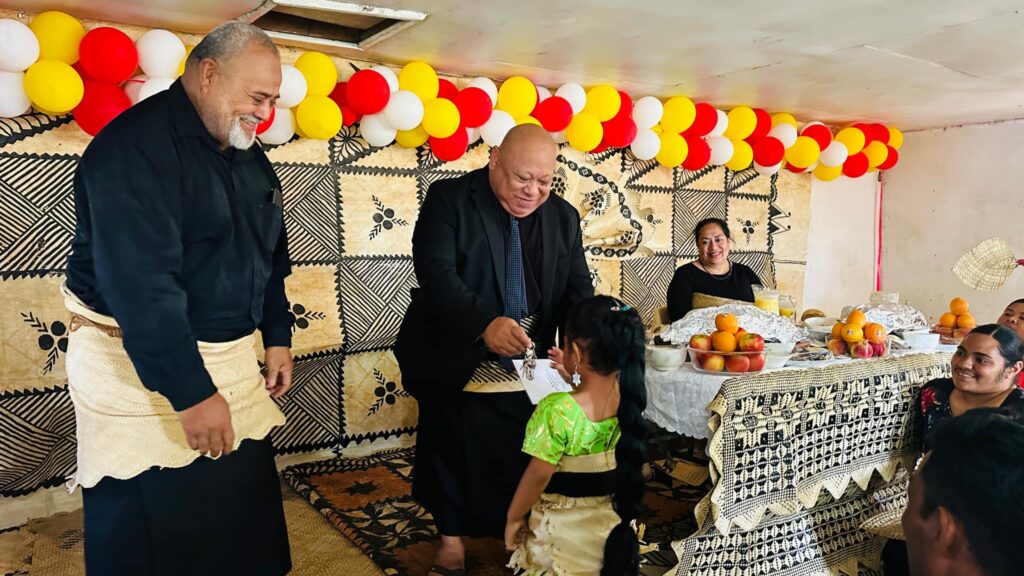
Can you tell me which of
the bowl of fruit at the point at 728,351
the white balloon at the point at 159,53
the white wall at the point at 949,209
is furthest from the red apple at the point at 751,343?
the white wall at the point at 949,209

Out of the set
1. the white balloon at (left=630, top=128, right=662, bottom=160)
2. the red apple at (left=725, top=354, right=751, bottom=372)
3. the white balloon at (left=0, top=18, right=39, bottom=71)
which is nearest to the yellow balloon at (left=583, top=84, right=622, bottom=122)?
the white balloon at (left=630, top=128, right=662, bottom=160)

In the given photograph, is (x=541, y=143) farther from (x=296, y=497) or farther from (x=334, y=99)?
(x=296, y=497)

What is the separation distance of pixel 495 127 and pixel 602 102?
80 centimetres

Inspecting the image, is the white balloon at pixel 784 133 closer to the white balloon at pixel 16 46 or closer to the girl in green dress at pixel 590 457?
the girl in green dress at pixel 590 457

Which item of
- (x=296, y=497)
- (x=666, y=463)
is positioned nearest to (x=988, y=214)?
(x=666, y=463)

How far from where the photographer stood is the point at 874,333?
2791mm

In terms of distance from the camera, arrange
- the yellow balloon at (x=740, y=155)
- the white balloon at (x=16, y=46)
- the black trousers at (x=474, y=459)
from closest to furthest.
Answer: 1. the black trousers at (x=474, y=459)
2. the white balloon at (x=16, y=46)
3. the yellow balloon at (x=740, y=155)

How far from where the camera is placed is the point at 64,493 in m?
3.45

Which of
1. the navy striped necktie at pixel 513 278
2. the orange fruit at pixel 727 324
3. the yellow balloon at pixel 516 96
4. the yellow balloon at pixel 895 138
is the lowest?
the orange fruit at pixel 727 324

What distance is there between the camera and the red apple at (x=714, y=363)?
97.1 inches

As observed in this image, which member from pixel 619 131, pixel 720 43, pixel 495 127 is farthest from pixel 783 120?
pixel 495 127

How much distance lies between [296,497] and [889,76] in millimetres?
4169

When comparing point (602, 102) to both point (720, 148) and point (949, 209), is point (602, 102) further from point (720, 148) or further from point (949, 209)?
point (949, 209)

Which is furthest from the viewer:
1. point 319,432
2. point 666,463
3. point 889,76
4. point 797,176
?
point 797,176
